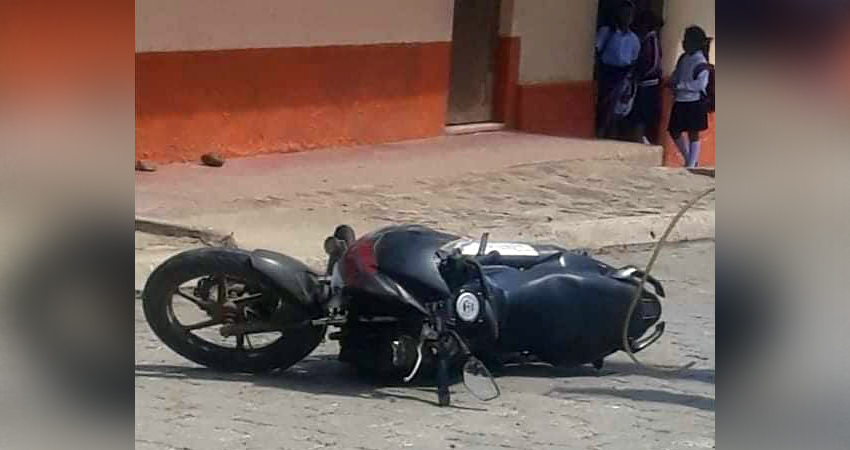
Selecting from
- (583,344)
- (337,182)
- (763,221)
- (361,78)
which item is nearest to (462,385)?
(583,344)

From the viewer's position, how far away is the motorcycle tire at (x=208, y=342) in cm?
617

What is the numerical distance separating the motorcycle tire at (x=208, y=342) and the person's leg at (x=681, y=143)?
7.74 meters

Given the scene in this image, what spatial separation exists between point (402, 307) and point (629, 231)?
4210mm

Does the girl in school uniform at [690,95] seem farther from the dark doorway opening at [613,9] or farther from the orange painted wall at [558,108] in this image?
the orange painted wall at [558,108]

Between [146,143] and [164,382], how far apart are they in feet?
15.8

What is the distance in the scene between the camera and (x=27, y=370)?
3.77m

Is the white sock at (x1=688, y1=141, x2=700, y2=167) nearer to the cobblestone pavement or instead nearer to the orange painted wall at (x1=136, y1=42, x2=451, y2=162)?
the cobblestone pavement

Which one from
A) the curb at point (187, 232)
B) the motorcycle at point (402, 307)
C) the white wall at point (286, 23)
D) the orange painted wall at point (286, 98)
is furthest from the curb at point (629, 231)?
the motorcycle at point (402, 307)

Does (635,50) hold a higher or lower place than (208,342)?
higher

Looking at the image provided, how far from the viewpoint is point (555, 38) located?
13.6m

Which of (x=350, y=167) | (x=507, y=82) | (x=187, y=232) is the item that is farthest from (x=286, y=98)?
(x=187, y=232)

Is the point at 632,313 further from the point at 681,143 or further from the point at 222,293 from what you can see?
the point at 681,143

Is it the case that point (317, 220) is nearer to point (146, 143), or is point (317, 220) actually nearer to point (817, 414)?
point (146, 143)

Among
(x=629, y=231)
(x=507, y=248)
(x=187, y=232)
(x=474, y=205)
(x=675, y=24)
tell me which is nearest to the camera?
(x=507, y=248)
